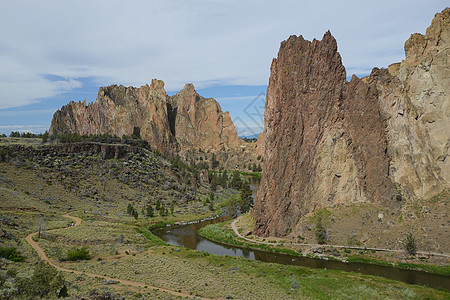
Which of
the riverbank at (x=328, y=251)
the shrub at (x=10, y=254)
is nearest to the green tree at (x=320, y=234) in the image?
the riverbank at (x=328, y=251)

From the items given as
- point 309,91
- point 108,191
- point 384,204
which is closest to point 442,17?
point 309,91

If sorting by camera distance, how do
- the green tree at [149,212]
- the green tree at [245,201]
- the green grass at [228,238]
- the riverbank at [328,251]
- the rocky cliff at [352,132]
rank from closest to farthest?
1. the riverbank at [328,251]
2. the green grass at [228,238]
3. the rocky cliff at [352,132]
4. the green tree at [149,212]
5. the green tree at [245,201]

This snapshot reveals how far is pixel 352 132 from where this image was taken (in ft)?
228

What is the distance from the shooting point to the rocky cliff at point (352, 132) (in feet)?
212

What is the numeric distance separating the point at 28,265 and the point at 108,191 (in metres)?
64.9

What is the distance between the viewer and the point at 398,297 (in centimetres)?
3903

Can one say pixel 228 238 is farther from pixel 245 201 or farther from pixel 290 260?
pixel 245 201

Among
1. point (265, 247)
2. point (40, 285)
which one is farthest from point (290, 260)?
point (40, 285)

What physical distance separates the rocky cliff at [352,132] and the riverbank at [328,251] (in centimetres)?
461

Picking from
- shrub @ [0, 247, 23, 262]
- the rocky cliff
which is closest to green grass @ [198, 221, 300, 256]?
the rocky cliff

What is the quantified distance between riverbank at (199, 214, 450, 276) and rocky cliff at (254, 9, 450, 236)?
4611 mm

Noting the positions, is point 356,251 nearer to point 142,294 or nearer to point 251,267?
point 251,267

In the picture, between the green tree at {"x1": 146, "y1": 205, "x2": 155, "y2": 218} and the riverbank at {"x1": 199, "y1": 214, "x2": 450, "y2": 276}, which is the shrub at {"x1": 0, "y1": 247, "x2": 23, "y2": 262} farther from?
the green tree at {"x1": 146, "y1": 205, "x2": 155, "y2": 218}

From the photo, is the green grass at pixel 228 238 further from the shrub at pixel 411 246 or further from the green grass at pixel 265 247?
the shrub at pixel 411 246
